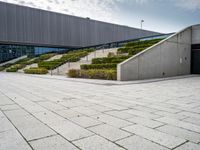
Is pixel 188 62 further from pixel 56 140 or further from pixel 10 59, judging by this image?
pixel 10 59

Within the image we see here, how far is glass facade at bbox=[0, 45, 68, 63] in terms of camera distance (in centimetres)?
4316

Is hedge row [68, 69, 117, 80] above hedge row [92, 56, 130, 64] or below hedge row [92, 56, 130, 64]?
below

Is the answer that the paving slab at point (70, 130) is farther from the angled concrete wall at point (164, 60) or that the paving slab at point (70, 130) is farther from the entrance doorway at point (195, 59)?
the entrance doorway at point (195, 59)

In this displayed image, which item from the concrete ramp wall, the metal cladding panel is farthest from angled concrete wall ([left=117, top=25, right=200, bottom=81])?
the metal cladding panel

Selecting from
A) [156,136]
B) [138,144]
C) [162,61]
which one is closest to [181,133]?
[156,136]

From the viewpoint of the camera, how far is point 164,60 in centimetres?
1603

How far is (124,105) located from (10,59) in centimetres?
4467

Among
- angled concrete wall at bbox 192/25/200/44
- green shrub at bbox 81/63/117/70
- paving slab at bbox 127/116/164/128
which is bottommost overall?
paving slab at bbox 127/116/164/128

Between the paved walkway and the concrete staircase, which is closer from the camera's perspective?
the paved walkway

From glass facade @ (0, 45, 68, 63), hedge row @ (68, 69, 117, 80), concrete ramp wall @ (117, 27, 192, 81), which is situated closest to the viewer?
concrete ramp wall @ (117, 27, 192, 81)

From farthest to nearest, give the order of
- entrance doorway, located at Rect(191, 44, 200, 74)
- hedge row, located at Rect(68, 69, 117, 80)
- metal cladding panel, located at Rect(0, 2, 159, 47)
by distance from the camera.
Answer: metal cladding panel, located at Rect(0, 2, 159, 47), entrance doorway, located at Rect(191, 44, 200, 74), hedge row, located at Rect(68, 69, 117, 80)

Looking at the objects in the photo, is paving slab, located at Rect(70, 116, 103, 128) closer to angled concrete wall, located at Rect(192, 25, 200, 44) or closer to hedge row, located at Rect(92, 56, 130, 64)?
hedge row, located at Rect(92, 56, 130, 64)

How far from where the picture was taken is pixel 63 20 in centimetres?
Answer: 4128

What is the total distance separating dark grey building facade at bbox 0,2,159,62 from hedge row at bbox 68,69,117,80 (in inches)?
954
